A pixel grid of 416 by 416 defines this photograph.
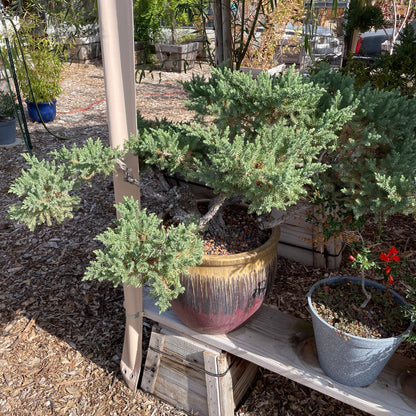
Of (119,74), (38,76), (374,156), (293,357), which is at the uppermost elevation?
(119,74)

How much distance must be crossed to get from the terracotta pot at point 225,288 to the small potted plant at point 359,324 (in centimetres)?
20

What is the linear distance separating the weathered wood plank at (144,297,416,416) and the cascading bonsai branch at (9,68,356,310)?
462 mm

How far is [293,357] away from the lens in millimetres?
1594

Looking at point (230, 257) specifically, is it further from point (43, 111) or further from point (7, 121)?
point (43, 111)

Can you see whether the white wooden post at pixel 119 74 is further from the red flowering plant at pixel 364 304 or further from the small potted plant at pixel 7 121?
the small potted plant at pixel 7 121

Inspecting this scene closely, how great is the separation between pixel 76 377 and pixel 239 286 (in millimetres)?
952

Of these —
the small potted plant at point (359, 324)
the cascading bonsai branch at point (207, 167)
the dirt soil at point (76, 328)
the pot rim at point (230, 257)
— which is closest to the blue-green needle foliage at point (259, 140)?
the cascading bonsai branch at point (207, 167)

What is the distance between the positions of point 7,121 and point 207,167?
11.6 ft

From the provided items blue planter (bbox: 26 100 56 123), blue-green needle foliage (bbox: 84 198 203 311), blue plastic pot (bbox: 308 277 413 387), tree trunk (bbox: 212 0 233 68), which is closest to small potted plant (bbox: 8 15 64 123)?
blue planter (bbox: 26 100 56 123)

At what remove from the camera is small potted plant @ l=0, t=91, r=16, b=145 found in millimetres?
4141

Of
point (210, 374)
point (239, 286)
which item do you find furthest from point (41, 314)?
point (239, 286)

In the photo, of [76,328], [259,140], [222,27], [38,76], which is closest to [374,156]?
[259,140]

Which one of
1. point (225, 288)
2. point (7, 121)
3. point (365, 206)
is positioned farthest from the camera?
point (7, 121)

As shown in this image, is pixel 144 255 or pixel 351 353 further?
pixel 351 353
